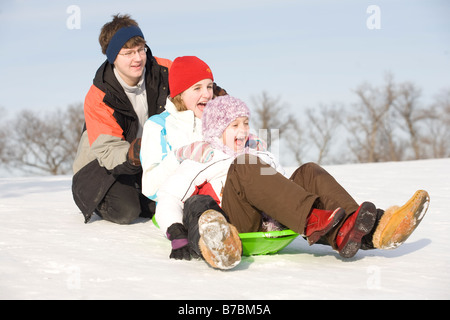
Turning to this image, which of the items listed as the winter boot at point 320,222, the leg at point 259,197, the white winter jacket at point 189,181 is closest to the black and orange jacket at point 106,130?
the white winter jacket at point 189,181

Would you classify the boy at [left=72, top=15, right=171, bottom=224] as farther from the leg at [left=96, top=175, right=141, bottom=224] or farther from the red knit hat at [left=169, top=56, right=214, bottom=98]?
the red knit hat at [left=169, top=56, right=214, bottom=98]

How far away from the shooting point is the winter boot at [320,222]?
2.12 m

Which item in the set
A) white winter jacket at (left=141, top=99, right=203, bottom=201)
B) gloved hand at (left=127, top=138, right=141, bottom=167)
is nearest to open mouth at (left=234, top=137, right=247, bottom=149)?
white winter jacket at (left=141, top=99, right=203, bottom=201)

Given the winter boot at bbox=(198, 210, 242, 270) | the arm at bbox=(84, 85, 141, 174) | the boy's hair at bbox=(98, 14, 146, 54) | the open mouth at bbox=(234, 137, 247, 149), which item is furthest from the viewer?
the boy's hair at bbox=(98, 14, 146, 54)

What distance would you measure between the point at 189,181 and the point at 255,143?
42cm

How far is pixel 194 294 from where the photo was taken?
186 centimetres

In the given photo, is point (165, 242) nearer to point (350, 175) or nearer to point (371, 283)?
point (371, 283)

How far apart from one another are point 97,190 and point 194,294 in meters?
1.72

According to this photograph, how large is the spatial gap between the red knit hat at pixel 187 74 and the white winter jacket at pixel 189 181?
53cm

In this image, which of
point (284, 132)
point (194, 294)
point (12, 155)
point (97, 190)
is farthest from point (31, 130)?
point (194, 294)

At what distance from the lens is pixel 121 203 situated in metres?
3.40

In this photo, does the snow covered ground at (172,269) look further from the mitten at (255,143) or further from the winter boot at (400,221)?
the mitten at (255,143)

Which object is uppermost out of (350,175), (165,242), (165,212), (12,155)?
(165,212)

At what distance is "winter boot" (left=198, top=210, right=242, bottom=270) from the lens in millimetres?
2070
